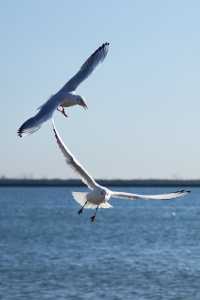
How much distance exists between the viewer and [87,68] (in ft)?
33.7

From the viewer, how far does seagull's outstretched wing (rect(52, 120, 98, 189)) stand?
35.8ft

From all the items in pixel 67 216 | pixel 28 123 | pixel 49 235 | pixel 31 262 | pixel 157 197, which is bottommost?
pixel 67 216

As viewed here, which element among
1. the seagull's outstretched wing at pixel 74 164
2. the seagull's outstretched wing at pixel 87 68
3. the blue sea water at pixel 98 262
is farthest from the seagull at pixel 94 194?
the blue sea water at pixel 98 262

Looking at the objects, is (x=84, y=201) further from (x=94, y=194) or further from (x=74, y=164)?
(x=74, y=164)

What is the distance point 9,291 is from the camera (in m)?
41.7

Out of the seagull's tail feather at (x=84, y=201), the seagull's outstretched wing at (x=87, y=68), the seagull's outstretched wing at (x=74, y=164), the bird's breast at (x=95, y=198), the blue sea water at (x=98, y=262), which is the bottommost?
the blue sea water at (x=98, y=262)

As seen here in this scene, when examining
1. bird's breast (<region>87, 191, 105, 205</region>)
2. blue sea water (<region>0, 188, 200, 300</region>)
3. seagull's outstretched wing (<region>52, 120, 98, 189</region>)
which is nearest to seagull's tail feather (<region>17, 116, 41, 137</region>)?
seagull's outstretched wing (<region>52, 120, 98, 189</region>)

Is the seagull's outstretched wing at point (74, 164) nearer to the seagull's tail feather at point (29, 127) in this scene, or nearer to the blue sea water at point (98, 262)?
the seagull's tail feather at point (29, 127)

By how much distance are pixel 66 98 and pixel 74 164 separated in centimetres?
197

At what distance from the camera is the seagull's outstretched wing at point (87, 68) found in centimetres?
1014

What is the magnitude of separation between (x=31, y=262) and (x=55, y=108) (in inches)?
1739

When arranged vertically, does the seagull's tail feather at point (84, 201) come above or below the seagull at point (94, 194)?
below

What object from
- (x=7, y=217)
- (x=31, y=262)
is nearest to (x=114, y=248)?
(x=31, y=262)

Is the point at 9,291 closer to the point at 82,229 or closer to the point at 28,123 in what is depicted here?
the point at 28,123
